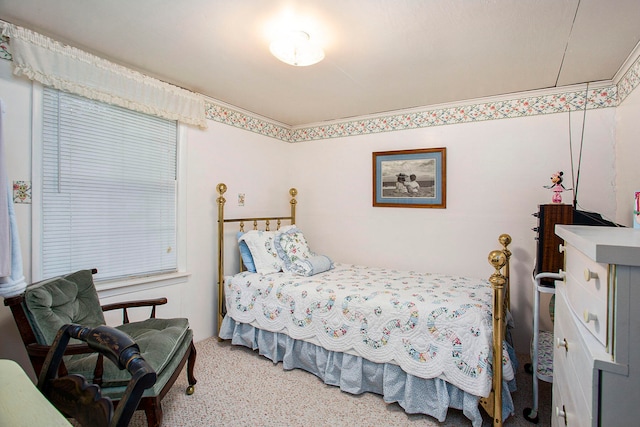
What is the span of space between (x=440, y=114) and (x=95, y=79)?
2.99 metres

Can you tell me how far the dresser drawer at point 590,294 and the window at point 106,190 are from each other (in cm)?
280

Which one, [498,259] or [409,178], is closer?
[498,259]

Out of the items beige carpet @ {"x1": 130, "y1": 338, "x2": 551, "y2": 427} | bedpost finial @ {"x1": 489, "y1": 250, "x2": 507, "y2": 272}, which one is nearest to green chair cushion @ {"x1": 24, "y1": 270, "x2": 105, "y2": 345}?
beige carpet @ {"x1": 130, "y1": 338, "x2": 551, "y2": 427}

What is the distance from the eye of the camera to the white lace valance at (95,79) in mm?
1896

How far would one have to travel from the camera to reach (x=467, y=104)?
304cm

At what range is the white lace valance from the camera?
190cm

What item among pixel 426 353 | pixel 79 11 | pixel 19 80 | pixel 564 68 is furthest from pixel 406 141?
pixel 19 80

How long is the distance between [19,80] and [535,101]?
3867 mm

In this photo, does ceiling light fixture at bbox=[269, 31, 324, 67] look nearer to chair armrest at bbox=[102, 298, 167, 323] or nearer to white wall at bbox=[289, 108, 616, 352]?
white wall at bbox=[289, 108, 616, 352]

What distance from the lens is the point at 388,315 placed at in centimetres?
213

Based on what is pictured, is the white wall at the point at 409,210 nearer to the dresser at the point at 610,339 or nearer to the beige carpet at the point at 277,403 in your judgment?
the beige carpet at the point at 277,403

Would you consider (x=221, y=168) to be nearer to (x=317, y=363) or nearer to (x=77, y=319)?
(x=77, y=319)

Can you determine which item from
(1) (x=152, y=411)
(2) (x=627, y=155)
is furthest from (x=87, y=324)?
(2) (x=627, y=155)

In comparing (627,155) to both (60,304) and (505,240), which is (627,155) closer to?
(505,240)
